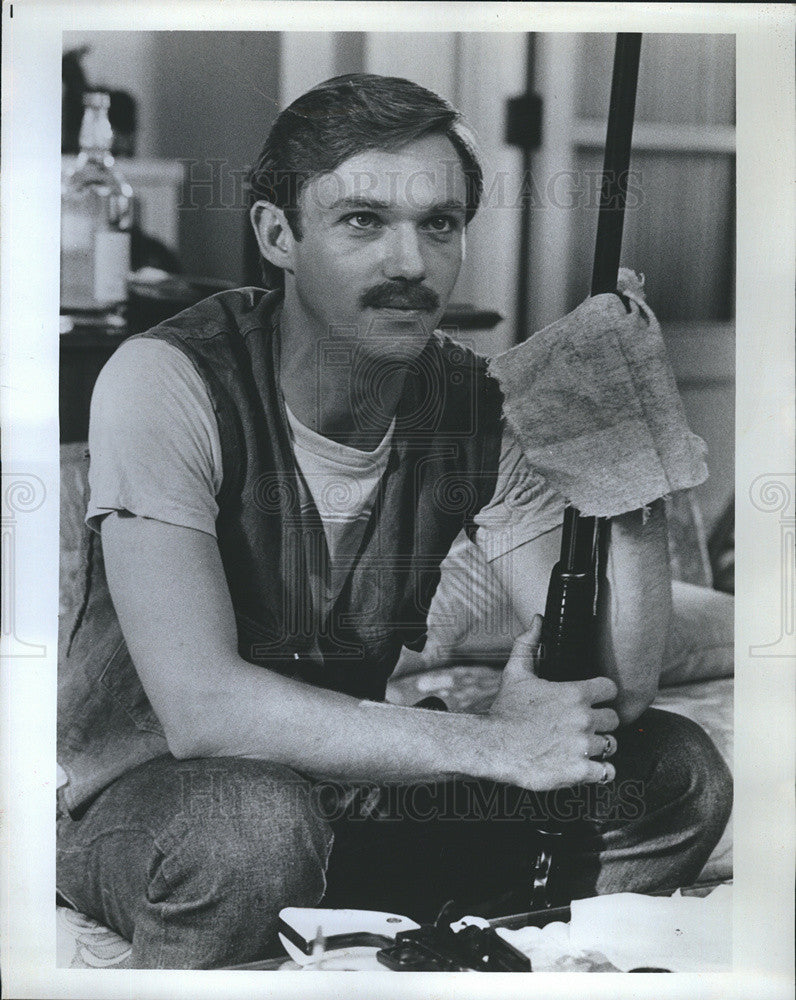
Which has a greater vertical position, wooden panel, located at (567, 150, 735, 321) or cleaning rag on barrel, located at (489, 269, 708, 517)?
wooden panel, located at (567, 150, 735, 321)

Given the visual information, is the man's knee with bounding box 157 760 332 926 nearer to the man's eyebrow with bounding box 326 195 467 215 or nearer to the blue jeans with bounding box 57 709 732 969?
the blue jeans with bounding box 57 709 732 969

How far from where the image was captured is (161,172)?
1653mm

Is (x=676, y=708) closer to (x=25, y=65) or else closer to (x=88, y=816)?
(x=88, y=816)

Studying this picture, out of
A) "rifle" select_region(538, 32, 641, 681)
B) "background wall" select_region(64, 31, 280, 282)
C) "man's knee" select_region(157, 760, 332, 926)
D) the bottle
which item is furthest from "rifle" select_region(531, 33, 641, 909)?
the bottle

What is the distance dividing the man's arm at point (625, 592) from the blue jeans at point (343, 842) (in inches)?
2.6

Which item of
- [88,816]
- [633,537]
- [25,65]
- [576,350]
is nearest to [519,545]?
[633,537]

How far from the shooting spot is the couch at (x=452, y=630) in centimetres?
166

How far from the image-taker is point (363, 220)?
1629 millimetres

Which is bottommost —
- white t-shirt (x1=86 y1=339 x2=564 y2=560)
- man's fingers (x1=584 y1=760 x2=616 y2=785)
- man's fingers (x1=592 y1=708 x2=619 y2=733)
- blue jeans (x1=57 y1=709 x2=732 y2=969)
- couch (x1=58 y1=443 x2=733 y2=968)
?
blue jeans (x1=57 y1=709 x2=732 y2=969)

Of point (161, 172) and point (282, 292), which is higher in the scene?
point (161, 172)

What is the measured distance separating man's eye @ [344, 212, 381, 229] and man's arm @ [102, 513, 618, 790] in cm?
47

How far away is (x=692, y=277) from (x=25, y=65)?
3.19ft

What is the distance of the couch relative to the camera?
5.46ft

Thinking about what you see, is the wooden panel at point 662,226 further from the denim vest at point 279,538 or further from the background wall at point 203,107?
the background wall at point 203,107
